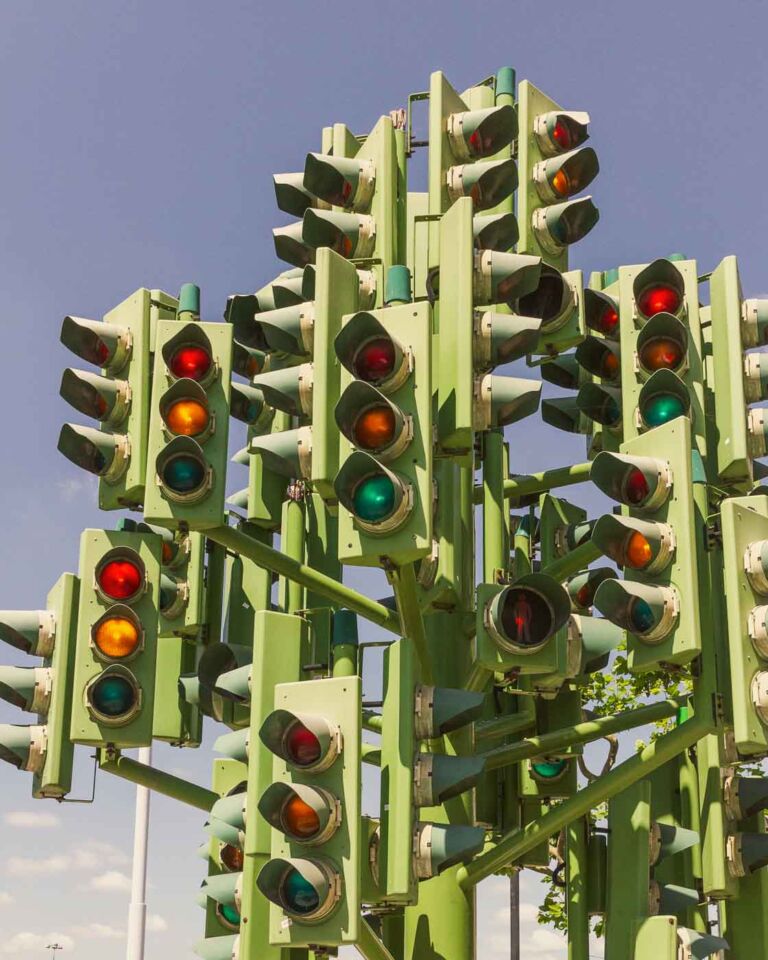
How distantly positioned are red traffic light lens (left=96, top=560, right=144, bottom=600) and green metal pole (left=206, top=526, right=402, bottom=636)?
59cm

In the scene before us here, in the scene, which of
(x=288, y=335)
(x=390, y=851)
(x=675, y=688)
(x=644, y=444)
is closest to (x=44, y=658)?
(x=288, y=335)

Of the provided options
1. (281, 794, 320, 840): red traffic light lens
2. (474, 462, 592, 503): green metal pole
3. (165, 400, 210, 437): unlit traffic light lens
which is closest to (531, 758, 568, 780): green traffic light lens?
(474, 462, 592, 503): green metal pole

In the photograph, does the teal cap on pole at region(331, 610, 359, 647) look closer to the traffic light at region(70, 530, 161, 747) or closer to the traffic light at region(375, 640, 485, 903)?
the traffic light at region(375, 640, 485, 903)

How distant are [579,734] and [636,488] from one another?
2.20m

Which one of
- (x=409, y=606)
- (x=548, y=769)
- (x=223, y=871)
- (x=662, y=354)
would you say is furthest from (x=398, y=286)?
(x=548, y=769)

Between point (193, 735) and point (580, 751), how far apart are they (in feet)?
9.89

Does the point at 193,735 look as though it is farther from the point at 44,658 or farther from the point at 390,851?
the point at 390,851

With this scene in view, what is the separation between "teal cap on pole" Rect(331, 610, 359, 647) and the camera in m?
8.66

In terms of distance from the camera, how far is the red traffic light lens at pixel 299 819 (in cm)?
708

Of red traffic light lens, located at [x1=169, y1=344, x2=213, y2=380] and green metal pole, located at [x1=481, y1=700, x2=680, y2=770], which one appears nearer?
red traffic light lens, located at [x1=169, y1=344, x2=213, y2=380]

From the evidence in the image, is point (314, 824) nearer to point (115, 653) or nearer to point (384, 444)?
point (384, 444)

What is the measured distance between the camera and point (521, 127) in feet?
35.5

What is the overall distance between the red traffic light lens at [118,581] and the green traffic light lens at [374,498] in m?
2.33

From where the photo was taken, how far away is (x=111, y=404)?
9734 millimetres
